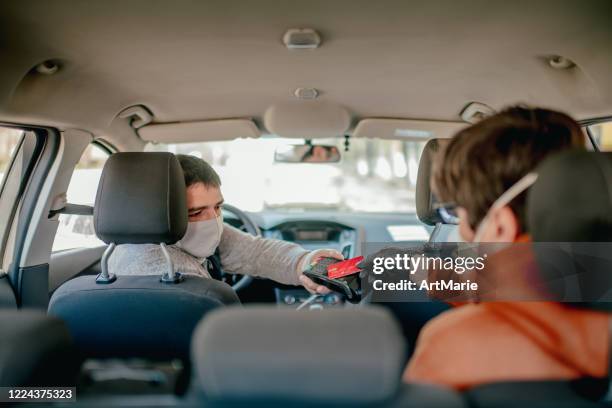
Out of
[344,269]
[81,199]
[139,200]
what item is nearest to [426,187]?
[344,269]

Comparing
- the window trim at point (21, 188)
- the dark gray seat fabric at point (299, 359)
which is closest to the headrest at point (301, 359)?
the dark gray seat fabric at point (299, 359)

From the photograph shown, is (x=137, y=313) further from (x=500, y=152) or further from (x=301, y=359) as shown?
(x=500, y=152)

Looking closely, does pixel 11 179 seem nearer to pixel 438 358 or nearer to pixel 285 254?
pixel 285 254

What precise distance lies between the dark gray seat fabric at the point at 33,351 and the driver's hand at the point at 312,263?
1.46 m

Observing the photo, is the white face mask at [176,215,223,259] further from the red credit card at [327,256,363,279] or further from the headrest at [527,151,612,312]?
the headrest at [527,151,612,312]

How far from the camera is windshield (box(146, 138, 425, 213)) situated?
4.56 meters

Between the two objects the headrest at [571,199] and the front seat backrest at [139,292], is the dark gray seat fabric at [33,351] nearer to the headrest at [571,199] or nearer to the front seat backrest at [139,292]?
the front seat backrest at [139,292]

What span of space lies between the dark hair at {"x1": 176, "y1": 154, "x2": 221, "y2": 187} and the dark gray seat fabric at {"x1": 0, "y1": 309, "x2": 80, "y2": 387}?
134 cm

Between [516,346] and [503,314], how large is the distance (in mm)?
75

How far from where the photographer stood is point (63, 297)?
2.07 m

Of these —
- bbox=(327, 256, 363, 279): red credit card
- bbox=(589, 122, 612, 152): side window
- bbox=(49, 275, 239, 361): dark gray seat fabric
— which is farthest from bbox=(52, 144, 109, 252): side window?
bbox=(589, 122, 612, 152): side window

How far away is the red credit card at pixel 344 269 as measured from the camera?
2.29 m

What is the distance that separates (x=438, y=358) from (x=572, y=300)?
0.34 m

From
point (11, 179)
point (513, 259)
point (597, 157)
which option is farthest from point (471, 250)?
point (11, 179)
